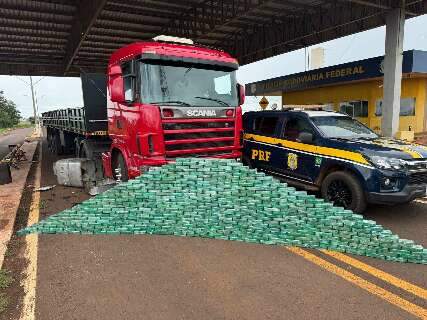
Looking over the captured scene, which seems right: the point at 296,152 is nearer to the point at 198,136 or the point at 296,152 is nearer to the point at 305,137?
the point at 305,137

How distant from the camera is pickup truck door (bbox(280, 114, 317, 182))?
23.1 feet

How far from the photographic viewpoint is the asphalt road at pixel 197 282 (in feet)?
11.0

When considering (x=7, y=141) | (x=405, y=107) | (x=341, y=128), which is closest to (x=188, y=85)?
(x=341, y=128)

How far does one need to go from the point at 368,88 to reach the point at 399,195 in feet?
59.9

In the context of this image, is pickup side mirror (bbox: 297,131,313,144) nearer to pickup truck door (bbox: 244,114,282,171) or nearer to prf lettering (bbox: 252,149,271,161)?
pickup truck door (bbox: 244,114,282,171)

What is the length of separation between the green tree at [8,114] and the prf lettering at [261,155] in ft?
270

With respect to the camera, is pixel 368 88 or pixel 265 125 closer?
pixel 265 125

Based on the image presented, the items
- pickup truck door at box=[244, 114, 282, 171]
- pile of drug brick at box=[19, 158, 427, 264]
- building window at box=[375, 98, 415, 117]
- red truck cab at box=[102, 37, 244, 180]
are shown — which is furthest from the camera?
building window at box=[375, 98, 415, 117]

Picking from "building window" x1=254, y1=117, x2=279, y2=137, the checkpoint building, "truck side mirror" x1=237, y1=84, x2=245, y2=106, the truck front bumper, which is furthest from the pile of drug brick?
the checkpoint building

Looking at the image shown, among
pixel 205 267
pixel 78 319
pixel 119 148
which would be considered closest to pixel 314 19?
pixel 119 148

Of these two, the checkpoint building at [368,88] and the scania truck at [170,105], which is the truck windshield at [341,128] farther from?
the checkpoint building at [368,88]

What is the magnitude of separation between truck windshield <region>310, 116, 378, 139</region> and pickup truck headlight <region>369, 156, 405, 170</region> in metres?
1.15

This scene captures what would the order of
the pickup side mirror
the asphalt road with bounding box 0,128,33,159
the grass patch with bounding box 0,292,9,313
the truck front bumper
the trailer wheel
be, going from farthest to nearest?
the asphalt road with bounding box 0,128,33,159
the trailer wheel
the pickup side mirror
the truck front bumper
the grass patch with bounding box 0,292,9,313

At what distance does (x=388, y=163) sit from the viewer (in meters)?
5.86
